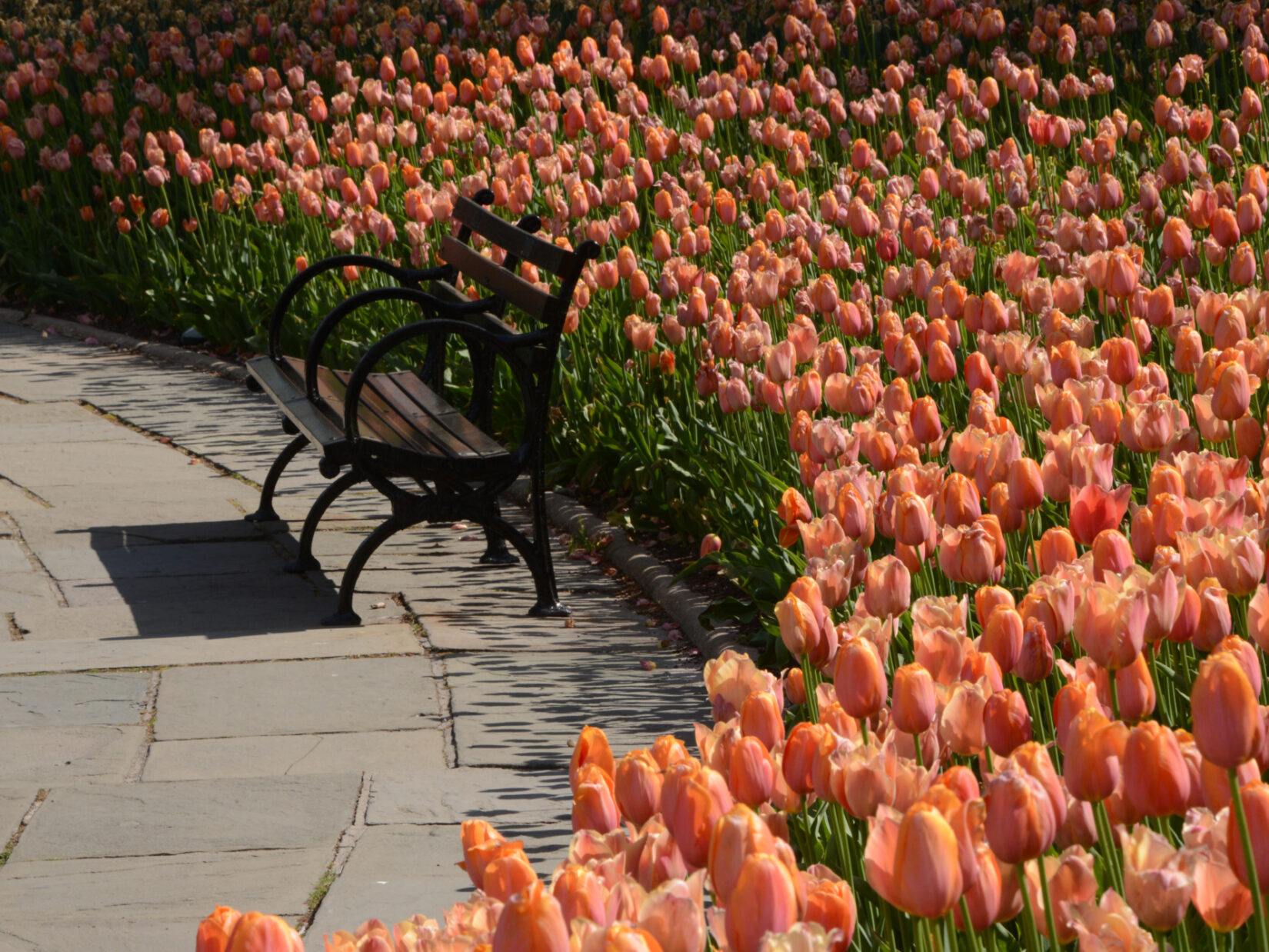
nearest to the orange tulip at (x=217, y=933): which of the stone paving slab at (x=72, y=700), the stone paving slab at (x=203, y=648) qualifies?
the stone paving slab at (x=72, y=700)

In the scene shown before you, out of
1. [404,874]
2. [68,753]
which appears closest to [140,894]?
[404,874]

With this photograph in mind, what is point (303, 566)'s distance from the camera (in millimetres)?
5078

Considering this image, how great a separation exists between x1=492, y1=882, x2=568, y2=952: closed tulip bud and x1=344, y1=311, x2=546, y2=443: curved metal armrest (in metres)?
3.29

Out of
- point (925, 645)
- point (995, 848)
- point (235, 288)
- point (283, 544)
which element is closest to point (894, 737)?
point (925, 645)

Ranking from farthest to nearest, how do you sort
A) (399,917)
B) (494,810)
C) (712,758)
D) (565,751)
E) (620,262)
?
(620,262) < (565,751) < (494,810) < (399,917) < (712,758)

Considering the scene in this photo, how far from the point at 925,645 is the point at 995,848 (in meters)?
0.45

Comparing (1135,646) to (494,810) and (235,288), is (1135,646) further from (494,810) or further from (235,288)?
(235,288)

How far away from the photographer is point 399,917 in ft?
9.18

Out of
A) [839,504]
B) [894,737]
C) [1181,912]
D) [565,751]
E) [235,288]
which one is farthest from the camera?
[235,288]

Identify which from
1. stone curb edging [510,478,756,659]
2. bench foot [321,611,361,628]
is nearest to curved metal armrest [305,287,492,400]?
bench foot [321,611,361,628]

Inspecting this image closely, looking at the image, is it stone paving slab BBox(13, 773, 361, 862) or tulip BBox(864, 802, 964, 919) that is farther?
stone paving slab BBox(13, 773, 361, 862)

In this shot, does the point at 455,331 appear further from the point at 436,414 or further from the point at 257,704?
the point at 257,704

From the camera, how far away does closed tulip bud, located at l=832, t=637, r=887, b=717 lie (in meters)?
1.74

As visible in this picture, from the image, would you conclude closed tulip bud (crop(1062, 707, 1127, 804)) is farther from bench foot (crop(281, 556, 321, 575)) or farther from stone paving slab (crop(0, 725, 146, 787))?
bench foot (crop(281, 556, 321, 575))
